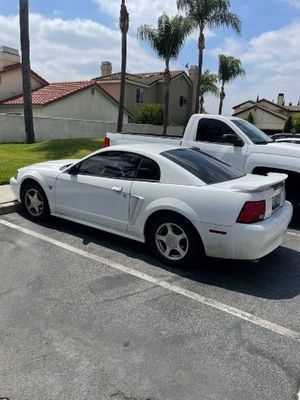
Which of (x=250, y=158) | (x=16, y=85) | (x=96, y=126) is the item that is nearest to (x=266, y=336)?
(x=250, y=158)

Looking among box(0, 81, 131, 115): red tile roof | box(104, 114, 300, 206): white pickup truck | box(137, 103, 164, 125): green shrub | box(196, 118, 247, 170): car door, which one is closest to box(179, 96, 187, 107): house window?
box(137, 103, 164, 125): green shrub

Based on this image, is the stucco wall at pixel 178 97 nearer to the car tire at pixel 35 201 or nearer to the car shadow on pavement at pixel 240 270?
the car tire at pixel 35 201

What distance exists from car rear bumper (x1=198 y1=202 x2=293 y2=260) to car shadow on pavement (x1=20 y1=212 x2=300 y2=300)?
0.99 ft

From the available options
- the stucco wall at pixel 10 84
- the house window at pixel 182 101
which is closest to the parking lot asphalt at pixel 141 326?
the stucco wall at pixel 10 84

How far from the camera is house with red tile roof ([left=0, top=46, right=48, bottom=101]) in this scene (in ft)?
96.2

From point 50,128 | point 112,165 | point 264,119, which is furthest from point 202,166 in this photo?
point 264,119

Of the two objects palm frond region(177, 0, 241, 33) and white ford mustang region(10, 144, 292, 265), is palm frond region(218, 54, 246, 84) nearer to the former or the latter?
palm frond region(177, 0, 241, 33)

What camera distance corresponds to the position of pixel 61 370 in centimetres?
297

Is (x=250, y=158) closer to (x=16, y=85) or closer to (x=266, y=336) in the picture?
(x=266, y=336)

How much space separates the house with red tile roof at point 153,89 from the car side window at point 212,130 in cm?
2695

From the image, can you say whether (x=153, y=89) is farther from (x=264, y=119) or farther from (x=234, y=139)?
(x=234, y=139)

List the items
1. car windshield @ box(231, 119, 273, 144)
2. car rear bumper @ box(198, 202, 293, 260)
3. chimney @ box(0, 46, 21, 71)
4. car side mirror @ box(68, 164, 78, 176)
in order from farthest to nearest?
chimney @ box(0, 46, 21, 71) → car windshield @ box(231, 119, 273, 144) → car side mirror @ box(68, 164, 78, 176) → car rear bumper @ box(198, 202, 293, 260)

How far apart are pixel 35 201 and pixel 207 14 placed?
77.4 ft

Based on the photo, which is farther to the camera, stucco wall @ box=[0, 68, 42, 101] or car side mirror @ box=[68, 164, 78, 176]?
stucco wall @ box=[0, 68, 42, 101]
